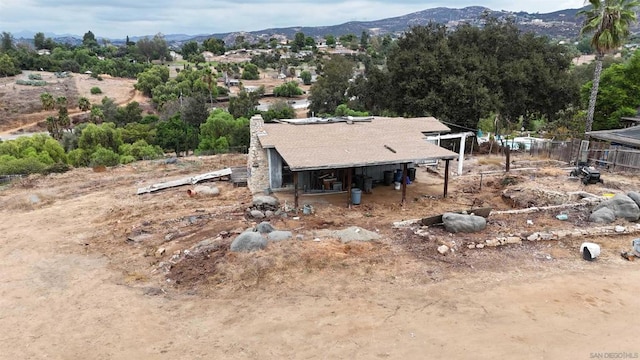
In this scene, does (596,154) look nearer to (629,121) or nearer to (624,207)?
(624,207)

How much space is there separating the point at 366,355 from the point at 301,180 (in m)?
11.7

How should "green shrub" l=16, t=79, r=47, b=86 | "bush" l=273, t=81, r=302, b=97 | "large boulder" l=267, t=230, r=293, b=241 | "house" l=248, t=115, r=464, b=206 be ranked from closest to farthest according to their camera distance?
"large boulder" l=267, t=230, r=293, b=241
"house" l=248, t=115, r=464, b=206
"green shrub" l=16, t=79, r=47, b=86
"bush" l=273, t=81, r=302, b=97

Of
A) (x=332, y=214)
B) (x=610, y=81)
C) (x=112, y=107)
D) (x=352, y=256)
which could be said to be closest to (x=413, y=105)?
(x=610, y=81)

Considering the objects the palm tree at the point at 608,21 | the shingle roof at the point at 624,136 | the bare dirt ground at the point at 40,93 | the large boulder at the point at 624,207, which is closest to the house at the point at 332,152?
the large boulder at the point at 624,207

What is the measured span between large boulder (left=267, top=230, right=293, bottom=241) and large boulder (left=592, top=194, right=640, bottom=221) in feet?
37.8

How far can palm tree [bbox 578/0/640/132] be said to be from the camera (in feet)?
80.8

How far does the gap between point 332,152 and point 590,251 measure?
32.1 ft

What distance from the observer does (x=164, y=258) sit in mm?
14234

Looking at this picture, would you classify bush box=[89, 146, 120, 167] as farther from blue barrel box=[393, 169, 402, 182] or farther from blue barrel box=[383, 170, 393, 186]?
blue barrel box=[393, 169, 402, 182]

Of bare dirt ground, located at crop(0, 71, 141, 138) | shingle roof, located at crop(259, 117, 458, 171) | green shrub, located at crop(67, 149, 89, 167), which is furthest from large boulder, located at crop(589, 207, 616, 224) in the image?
bare dirt ground, located at crop(0, 71, 141, 138)

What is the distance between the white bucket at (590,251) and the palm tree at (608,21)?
17668 millimetres

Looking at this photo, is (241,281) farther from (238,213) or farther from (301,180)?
(301,180)

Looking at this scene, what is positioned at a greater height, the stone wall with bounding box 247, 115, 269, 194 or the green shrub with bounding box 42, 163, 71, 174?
the stone wall with bounding box 247, 115, 269, 194

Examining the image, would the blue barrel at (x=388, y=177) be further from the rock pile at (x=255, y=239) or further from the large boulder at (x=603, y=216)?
the large boulder at (x=603, y=216)
